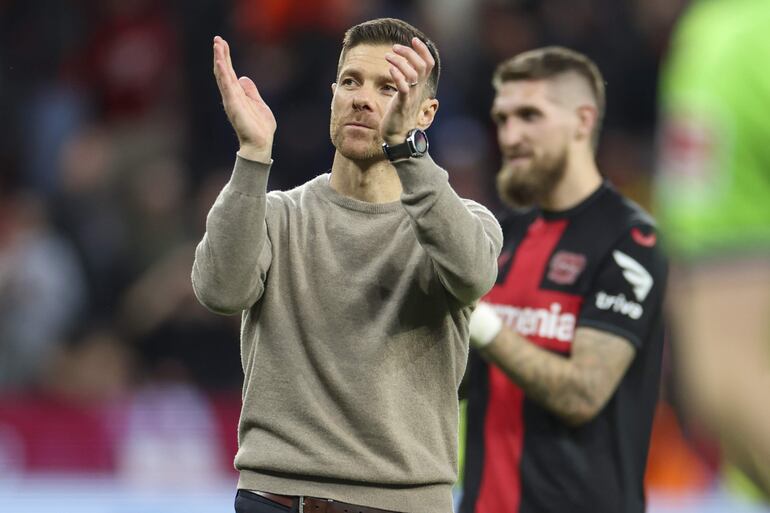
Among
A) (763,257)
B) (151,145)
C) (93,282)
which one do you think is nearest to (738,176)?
(763,257)

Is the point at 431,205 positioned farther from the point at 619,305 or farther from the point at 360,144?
the point at 619,305

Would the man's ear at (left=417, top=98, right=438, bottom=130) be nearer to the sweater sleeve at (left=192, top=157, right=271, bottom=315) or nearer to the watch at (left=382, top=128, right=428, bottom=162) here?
the watch at (left=382, top=128, right=428, bottom=162)

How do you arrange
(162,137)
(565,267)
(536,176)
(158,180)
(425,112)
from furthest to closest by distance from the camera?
(162,137)
(158,180)
(536,176)
(565,267)
(425,112)

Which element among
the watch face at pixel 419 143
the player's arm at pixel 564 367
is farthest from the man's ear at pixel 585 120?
the watch face at pixel 419 143

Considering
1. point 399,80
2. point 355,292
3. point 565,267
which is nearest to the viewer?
point 399,80

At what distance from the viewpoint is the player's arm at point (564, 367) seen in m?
4.19

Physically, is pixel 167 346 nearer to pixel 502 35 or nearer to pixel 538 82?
pixel 502 35

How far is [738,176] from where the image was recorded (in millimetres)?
1808

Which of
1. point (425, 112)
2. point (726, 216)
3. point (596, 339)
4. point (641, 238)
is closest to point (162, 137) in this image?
point (641, 238)

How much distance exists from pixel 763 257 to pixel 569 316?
8.49ft

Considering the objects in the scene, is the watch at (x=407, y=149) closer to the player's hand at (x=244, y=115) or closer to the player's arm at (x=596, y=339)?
the player's hand at (x=244, y=115)

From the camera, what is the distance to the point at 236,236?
11.1 ft

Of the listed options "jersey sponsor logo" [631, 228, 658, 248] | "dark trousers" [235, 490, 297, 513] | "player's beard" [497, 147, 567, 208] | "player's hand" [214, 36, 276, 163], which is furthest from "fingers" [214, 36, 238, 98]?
"jersey sponsor logo" [631, 228, 658, 248]

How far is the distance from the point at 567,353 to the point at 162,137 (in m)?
5.84
